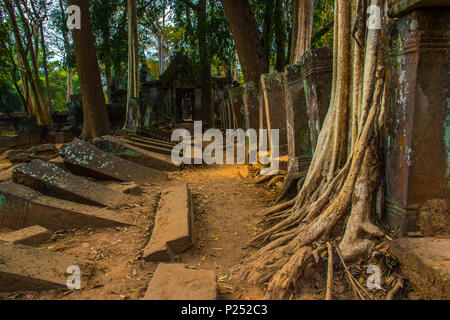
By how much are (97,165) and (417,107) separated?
4310mm

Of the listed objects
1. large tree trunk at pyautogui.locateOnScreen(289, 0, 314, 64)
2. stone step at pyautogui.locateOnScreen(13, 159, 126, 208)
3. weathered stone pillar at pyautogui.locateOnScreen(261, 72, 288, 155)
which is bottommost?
stone step at pyautogui.locateOnScreen(13, 159, 126, 208)

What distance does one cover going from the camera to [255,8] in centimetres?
970

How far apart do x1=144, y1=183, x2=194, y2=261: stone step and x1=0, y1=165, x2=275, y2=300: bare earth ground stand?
3.8 inches

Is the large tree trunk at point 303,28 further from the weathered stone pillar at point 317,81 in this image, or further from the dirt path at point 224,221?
the weathered stone pillar at point 317,81

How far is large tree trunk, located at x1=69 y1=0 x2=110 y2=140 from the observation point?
8.27 meters

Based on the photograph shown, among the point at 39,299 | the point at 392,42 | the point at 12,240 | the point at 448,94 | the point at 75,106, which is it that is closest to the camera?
the point at 39,299

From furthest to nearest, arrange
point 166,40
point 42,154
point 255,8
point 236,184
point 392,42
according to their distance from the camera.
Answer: point 166,40, point 255,8, point 42,154, point 236,184, point 392,42

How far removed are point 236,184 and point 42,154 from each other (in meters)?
6.60

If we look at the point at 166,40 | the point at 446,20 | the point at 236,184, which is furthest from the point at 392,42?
A: the point at 166,40

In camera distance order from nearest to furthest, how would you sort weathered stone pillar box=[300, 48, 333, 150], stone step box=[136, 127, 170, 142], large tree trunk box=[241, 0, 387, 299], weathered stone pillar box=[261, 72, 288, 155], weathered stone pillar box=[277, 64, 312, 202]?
1. large tree trunk box=[241, 0, 387, 299]
2. weathered stone pillar box=[300, 48, 333, 150]
3. weathered stone pillar box=[277, 64, 312, 202]
4. weathered stone pillar box=[261, 72, 288, 155]
5. stone step box=[136, 127, 170, 142]

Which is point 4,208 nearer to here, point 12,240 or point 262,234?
point 12,240

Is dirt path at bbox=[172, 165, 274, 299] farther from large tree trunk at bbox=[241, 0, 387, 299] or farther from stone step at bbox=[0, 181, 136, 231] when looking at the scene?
stone step at bbox=[0, 181, 136, 231]

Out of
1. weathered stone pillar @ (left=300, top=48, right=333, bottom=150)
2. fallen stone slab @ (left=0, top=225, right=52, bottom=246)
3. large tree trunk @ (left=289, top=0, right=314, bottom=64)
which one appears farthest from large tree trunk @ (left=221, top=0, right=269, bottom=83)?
fallen stone slab @ (left=0, top=225, right=52, bottom=246)

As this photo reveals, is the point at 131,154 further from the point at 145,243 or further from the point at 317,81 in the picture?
the point at 317,81
